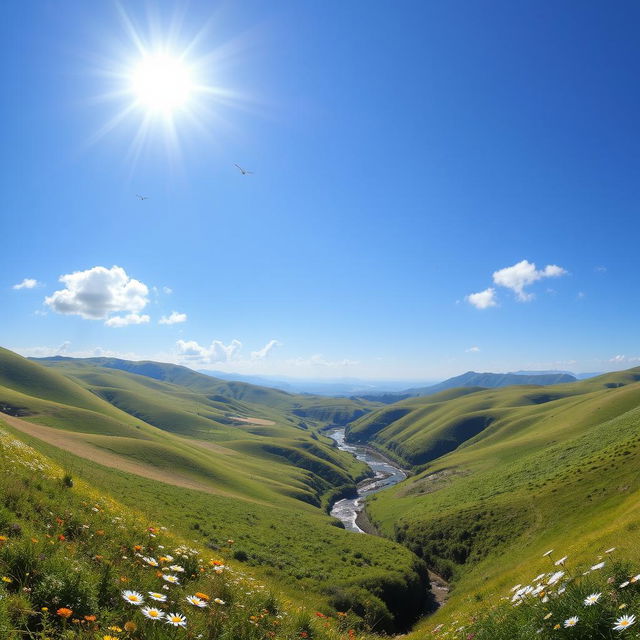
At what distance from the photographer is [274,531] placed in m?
52.1

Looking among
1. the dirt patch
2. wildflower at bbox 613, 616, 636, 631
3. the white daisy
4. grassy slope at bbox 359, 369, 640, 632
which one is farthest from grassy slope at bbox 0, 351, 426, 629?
wildflower at bbox 613, 616, 636, 631

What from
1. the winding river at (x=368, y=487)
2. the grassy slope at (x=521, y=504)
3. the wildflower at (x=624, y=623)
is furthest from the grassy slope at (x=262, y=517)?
the wildflower at (x=624, y=623)

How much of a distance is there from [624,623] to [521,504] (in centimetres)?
6397

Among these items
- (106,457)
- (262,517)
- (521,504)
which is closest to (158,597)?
(262,517)

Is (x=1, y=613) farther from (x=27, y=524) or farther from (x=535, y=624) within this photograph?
(x=535, y=624)

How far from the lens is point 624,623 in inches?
197

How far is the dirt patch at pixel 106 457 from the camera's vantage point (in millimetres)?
58441

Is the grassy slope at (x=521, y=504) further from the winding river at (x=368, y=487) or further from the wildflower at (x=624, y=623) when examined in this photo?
the wildflower at (x=624, y=623)

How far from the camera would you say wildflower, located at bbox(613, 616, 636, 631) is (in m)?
4.92

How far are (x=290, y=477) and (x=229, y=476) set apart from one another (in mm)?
36747

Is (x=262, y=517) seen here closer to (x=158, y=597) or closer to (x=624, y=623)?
(x=158, y=597)

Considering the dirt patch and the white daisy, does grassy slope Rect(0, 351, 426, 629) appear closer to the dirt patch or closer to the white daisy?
the dirt patch

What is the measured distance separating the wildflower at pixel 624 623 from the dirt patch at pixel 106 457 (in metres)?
65.0

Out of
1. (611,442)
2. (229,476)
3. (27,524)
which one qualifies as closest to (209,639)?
(27,524)
